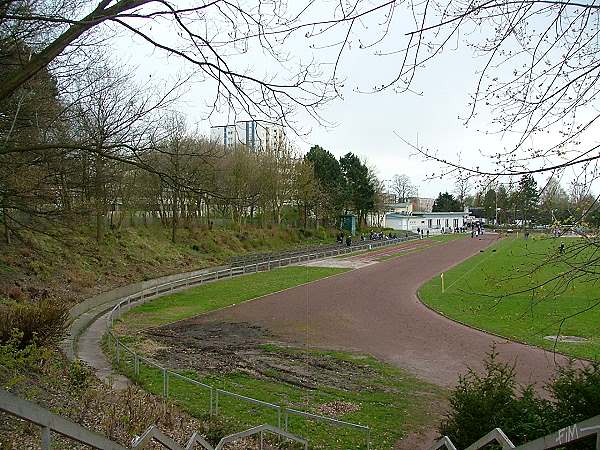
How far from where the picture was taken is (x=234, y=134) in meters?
6.73

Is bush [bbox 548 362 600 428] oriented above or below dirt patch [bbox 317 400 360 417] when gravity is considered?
above

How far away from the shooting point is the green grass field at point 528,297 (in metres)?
4.80

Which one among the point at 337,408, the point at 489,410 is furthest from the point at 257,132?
the point at 337,408

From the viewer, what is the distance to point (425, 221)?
102 m

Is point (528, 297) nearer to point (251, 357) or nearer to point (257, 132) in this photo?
point (257, 132)

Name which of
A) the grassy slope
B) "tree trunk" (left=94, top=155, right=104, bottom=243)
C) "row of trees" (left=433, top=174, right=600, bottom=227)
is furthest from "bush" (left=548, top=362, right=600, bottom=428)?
the grassy slope

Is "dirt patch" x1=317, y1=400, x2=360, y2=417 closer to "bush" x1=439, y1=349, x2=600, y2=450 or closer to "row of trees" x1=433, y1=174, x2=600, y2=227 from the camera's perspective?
"bush" x1=439, y1=349, x2=600, y2=450

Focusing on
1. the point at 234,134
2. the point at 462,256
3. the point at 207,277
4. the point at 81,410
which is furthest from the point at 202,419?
the point at 462,256

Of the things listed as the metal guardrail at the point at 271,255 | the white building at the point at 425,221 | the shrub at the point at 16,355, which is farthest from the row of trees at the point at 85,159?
the white building at the point at 425,221

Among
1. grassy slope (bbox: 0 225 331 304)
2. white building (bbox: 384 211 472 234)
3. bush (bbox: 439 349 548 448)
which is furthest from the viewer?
white building (bbox: 384 211 472 234)

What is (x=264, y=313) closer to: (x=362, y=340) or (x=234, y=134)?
(x=362, y=340)

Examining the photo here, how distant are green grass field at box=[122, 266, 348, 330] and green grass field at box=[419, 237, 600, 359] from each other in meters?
8.85

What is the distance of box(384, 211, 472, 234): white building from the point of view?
10088 cm

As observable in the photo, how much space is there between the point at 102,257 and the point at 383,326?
64.1ft
